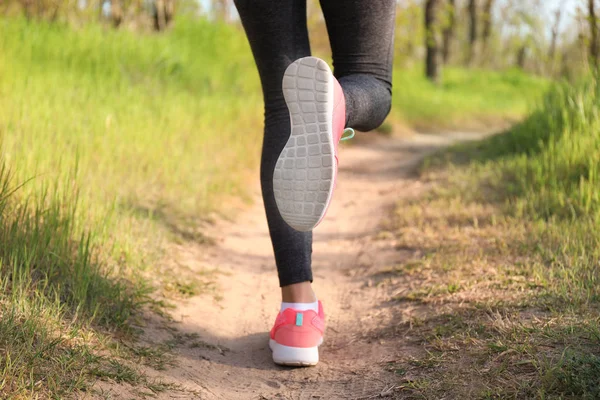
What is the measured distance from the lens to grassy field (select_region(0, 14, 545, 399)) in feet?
5.16

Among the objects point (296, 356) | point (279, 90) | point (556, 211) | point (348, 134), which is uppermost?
point (279, 90)

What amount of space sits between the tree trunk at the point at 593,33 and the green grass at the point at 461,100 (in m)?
1.10

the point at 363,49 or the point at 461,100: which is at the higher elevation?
the point at 461,100

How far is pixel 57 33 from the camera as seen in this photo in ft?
15.5

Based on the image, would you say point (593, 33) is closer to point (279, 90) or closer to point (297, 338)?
point (279, 90)

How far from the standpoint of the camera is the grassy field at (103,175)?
157 cm

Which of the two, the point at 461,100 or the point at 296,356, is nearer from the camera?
the point at 296,356

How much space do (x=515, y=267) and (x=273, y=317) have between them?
81 cm

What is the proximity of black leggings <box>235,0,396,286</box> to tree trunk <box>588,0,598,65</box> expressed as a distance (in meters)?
2.72

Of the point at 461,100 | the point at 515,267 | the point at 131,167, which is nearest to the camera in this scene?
the point at 515,267

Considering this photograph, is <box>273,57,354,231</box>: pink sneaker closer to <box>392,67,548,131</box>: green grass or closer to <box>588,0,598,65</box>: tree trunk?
<box>588,0,598,65</box>: tree trunk

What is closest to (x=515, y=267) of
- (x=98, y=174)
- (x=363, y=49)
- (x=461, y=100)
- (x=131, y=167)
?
(x=363, y=49)

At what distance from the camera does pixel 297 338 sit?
1753 millimetres

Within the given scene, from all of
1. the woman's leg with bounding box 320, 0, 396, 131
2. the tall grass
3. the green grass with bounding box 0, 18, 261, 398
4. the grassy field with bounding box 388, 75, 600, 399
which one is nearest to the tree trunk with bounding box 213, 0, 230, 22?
the green grass with bounding box 0, 18, 261, 398
